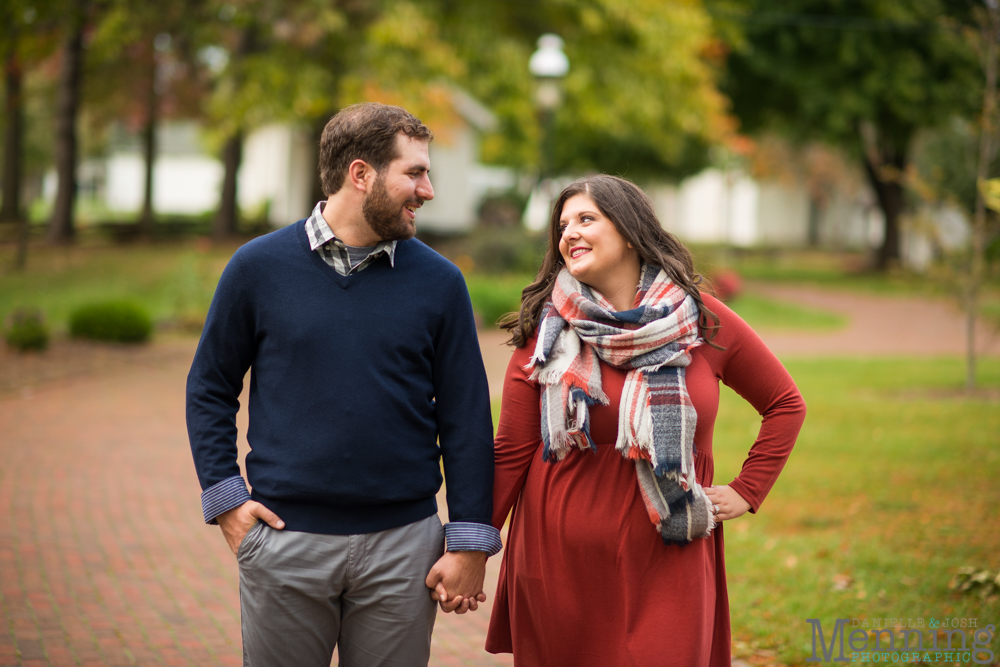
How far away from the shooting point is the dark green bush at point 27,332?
1230 centimetres

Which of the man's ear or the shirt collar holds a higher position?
the man's ear

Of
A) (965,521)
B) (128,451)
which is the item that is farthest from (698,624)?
(128,451)

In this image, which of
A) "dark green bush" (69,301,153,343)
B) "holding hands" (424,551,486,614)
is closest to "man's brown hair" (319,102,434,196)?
"holding hands" (424,551,486,614)

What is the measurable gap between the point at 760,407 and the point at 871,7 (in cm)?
2507

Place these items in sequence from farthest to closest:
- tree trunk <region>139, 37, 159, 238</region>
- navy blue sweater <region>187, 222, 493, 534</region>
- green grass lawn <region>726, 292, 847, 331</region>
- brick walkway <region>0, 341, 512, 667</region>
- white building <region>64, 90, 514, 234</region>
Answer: tree trunk <region>139, 37, 159, 238</region>
white building <region>64, 90, 514, 234</region>
green grass lawn <region>726, 292, 847, 331</region>
brick walkway <region>0, 341, 512, 667</region>
navy blue sweater <region>187, 222, 493, 534</region>

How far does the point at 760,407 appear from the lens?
2930 mm

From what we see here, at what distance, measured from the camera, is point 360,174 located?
2.49 meters

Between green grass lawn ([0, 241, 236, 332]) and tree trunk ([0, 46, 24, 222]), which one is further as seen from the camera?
tree trunk ([0, 46, 24, 222])

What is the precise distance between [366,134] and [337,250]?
32cm

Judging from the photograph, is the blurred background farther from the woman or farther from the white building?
the woman

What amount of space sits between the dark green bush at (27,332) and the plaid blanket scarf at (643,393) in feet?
37.7

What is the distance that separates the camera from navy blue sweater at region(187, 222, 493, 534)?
2432 millimetres

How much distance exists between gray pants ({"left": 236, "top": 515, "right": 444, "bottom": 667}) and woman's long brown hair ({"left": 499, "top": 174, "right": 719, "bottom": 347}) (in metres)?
0.72

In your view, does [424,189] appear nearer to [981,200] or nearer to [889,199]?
[981,200]
